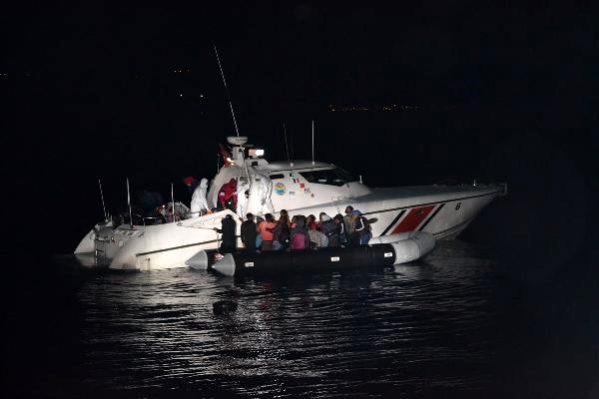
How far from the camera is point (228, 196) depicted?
25.4 metres

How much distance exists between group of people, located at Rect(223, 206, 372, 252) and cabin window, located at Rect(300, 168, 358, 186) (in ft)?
4.20

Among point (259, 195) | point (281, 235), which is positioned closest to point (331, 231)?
point (281, 235)

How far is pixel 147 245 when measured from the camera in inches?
955

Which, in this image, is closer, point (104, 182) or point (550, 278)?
point (550, 278)

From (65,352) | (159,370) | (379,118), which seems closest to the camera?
(159,370)

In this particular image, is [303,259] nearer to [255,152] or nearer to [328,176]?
[328,176]

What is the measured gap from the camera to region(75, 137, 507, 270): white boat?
80.1 feet

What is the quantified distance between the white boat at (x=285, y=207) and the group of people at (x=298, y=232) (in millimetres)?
520

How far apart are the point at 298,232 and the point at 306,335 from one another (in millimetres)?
5386

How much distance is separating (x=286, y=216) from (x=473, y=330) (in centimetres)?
628

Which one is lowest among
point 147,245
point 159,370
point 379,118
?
point 159,370

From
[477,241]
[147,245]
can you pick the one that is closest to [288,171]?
[147,245]

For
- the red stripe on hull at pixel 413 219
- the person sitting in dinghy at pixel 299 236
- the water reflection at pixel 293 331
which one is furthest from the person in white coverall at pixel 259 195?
the red stripe on hull at pixel 413 219

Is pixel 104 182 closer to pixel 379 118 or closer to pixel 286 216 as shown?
pixel 286 216
